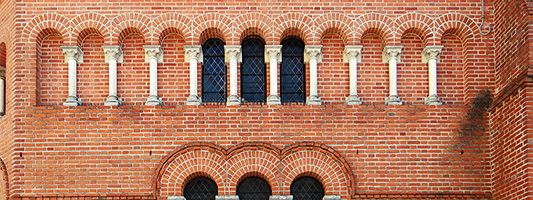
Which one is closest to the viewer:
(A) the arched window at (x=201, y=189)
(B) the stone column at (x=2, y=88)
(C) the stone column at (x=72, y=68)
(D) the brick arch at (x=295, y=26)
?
(A) the arched window at (x=201, y=189)

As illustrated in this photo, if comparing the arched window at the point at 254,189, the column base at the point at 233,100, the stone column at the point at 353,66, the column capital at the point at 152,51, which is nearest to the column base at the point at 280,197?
the arched window at the point at 254,189

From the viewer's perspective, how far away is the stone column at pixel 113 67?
16.3 m

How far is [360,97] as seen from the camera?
54.3 ft

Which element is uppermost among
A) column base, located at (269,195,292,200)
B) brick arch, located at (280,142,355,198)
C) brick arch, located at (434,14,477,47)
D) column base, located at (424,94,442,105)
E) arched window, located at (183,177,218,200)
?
brick arch, located at (434,14,477,47)

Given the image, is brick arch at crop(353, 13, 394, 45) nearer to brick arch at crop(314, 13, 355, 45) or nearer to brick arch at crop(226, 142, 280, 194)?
brick arch at crop(314, 13, 355, 45)

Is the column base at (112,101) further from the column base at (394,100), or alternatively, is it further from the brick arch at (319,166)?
the column base at (394,100)

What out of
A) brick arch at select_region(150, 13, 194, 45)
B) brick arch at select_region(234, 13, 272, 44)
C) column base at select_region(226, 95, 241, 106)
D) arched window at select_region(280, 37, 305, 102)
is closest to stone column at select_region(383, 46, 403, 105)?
arched window at select_region(280, 37, 305, 102)

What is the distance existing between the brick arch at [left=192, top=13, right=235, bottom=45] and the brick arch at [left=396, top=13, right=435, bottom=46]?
3277 millimetres

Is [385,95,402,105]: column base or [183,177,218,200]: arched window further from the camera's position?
[385,95,402,105]: column base

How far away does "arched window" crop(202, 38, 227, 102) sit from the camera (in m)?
16.8

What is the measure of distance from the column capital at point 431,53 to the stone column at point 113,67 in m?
5.89

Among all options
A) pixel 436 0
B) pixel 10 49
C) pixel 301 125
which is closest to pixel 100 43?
pixel 10 49

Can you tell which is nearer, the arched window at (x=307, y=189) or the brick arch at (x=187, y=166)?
the brick arch at (x=187, y=166)

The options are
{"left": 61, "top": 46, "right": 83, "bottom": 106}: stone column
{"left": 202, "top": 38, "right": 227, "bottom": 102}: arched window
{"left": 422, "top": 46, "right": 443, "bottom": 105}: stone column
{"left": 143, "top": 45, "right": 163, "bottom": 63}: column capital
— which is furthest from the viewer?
{"left": 202, "top": 38, "right": 227, "bottom": 102}: arched window
